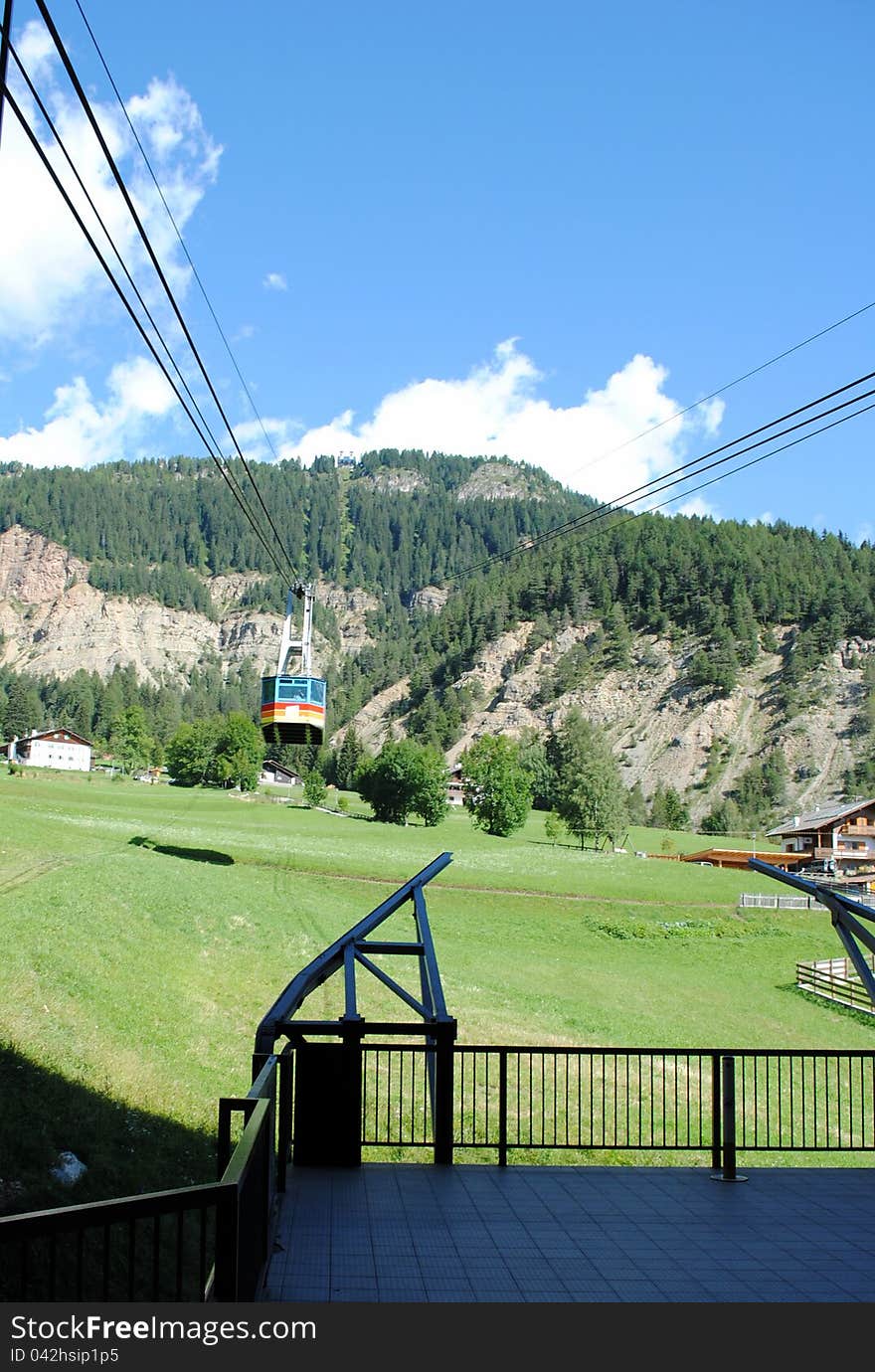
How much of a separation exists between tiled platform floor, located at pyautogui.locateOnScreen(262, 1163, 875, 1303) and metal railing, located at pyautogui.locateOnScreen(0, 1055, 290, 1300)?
55 centimetres

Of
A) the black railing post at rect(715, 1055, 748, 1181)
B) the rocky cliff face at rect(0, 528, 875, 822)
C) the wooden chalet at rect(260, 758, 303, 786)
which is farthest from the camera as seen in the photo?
the rocky cliff face at rect(0, 528, 875, 822)

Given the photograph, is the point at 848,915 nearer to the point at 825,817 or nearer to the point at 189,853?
the point at 189,853

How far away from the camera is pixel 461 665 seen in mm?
Result: 166875

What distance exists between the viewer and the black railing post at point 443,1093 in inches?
390

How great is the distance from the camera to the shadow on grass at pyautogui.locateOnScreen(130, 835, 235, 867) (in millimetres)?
42125

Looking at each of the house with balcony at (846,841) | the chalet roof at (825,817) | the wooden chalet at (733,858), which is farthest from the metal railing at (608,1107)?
the wooden chalet at (733,858)

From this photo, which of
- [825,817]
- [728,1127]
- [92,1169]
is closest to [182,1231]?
[728,1127]

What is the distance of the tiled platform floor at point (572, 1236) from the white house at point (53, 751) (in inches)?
3150

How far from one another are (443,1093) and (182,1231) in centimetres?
580

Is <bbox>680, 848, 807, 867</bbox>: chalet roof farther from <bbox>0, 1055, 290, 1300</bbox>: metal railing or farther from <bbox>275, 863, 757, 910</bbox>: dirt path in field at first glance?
<bbox>0, 1055, 290, 1300</bbox>: metal railing

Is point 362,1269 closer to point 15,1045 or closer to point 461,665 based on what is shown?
point 15,1045

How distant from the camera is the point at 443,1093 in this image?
10.1m

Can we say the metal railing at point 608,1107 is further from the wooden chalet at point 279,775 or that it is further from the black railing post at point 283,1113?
the wooden chalet at point 279,775

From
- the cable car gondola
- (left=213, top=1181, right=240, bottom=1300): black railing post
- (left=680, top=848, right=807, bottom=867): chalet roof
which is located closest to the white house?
(left=680, top=848, right=807, bottom=867): chalet roof
